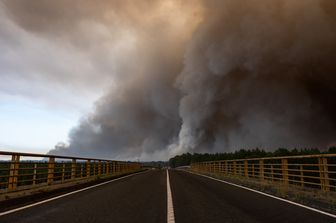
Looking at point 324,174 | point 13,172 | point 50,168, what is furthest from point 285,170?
point 13,172

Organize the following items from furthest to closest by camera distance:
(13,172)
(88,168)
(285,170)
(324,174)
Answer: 1. (88,168)
2. (285,170)
3. (324,174)
4. (13,172)

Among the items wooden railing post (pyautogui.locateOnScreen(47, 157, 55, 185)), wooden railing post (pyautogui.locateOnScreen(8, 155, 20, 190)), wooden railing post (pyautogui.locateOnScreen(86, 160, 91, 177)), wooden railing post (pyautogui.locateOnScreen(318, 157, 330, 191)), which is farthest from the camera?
wooden railing post (pyautogui.locateOnScreen(86, 160, 91, 177))

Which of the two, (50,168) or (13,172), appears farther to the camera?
(50,168)

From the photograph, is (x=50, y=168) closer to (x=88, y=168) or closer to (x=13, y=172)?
(x=13, y=172)

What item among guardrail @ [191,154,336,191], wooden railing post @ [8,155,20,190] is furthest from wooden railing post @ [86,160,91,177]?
guardrail @ [191,154,336,191]

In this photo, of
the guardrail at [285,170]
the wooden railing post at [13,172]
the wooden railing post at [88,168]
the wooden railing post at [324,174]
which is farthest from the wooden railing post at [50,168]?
the wooden railing post at [324,174]

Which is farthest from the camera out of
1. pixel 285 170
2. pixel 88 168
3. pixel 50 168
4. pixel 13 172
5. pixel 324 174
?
pixel 88 168

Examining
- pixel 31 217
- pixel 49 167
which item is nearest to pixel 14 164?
pixel 49 167

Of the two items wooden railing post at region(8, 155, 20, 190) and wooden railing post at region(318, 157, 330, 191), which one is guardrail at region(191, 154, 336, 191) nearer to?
wooden railing post at region(318, 157, 330, 191)

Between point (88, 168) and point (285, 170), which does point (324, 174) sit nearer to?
point (285, 170)

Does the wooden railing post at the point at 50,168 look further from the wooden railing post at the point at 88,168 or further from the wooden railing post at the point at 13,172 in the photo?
the wooden railing post at the point at 88,168

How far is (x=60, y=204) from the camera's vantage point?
8164mm

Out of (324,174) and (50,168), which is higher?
(50,168)

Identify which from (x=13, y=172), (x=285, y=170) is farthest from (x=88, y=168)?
(x=285, y=170)
